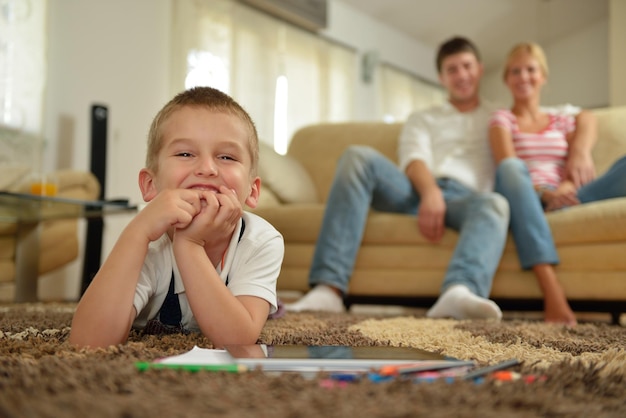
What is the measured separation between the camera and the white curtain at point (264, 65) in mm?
3777

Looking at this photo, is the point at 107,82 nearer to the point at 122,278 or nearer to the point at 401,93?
the point at 122,278

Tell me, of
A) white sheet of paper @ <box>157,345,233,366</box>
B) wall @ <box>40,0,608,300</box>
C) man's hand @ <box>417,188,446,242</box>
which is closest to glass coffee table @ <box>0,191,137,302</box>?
wall @ <box>40,0,608,300</box>

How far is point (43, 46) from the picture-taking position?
116 inches

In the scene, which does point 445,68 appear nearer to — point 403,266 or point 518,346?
point 403,266

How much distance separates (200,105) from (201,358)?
16.4 inches

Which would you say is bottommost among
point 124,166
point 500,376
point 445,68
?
point 500,376

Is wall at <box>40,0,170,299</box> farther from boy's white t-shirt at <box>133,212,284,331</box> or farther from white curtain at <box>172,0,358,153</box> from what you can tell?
boy's white t-shirt at <box>133,212,284,331</box>

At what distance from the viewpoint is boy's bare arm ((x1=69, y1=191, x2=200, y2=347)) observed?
724mm

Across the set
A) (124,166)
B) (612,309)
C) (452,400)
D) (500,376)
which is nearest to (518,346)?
(500,376)

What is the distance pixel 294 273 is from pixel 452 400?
1.65m

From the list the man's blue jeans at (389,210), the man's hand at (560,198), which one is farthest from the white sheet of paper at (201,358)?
the man's hand at (560,198)

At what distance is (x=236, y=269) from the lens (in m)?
0.85

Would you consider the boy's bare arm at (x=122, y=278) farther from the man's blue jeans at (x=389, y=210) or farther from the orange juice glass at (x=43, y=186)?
the orange juice glass at (x=43, y=186)

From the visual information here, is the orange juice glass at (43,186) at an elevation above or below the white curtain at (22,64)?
below
